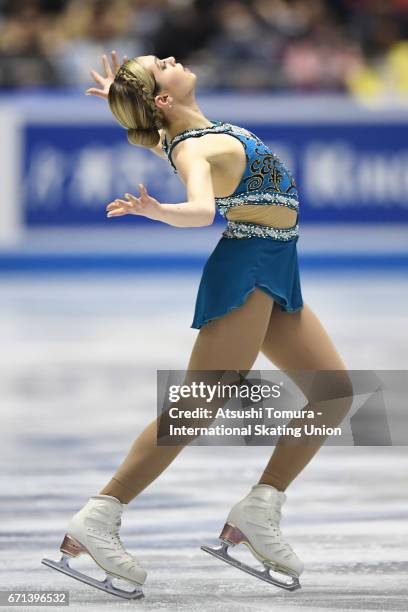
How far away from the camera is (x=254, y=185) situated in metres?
4.16

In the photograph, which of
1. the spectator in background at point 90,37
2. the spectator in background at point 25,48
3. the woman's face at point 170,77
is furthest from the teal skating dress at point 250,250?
the spectator in background at point 90,37

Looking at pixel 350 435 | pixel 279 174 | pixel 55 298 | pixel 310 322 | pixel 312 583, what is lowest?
pixel 312 583

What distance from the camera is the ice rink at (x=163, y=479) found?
4215mm

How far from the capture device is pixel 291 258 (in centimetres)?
422

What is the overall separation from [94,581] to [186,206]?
1.16m

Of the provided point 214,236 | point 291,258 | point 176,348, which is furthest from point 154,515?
point 214,236

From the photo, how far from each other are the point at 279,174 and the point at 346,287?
833 cm

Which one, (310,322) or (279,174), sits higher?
(279,174)

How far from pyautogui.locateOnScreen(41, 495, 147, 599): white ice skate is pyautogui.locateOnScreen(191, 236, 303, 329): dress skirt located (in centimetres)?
59

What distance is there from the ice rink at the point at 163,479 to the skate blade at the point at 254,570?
0.03 m

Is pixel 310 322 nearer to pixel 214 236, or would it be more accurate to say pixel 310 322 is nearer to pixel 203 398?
pixel 203 398

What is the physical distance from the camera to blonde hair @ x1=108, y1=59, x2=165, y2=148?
412 centimetres

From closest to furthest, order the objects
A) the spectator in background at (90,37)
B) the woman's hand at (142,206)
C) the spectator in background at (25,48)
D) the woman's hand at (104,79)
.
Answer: the woman's hand at (142,206) < the woman's hand at (104,79) < the spectator in background at (25,48) < the spectator in background at (90,37)

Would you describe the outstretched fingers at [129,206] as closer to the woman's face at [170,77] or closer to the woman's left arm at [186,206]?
the woman's left arm at [186,206]
